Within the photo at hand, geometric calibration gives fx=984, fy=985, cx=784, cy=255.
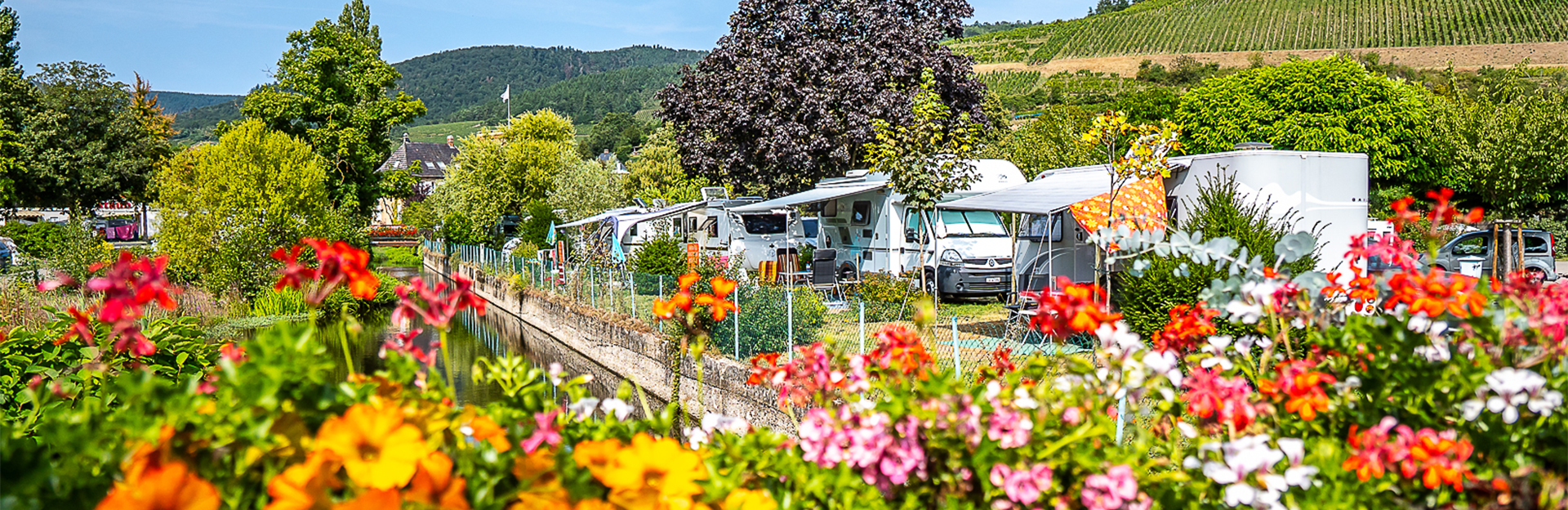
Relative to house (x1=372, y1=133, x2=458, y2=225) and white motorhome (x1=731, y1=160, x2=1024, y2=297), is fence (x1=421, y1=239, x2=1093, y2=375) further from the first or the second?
house (x1=372, y1=133, x2=458, y2=225)

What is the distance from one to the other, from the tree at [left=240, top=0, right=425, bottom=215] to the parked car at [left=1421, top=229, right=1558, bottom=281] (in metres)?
29.3

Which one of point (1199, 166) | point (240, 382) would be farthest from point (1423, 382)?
point (1199, 166)

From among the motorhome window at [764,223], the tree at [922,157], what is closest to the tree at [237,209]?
the motorhome window at [764,223]

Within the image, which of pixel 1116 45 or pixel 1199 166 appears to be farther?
pixel 1116 45

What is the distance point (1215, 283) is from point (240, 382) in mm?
2384

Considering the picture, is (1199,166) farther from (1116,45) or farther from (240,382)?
(1116,45)

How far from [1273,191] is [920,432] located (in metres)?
9.02

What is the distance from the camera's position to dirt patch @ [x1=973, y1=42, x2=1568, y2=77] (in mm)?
66875

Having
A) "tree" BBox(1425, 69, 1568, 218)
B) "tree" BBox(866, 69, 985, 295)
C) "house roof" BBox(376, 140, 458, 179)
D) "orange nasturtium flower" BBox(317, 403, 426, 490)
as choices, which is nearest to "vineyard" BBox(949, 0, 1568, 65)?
"tree" BBox(1425, 69, 1568, 218)

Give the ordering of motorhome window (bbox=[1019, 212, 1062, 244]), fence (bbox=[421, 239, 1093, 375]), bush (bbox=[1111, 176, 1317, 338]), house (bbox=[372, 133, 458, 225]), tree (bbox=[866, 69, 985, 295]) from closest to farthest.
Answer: bush (bbox=[1111, 176, 1317, 338]) → fence (bbox=[421, 239, 1093, 375]) → motorhome window (bbox=[1019, 212, 1062, 244]) → tree (bbox=[866, 69, 985, 295]) → house (bbox=[372, 133, 458, 225])

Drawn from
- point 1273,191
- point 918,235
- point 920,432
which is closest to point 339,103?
point 918,235

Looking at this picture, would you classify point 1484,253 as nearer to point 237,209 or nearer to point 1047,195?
point 1047,195

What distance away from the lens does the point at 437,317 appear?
83.7 inches

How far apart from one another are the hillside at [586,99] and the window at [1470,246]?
14916 centimetres
